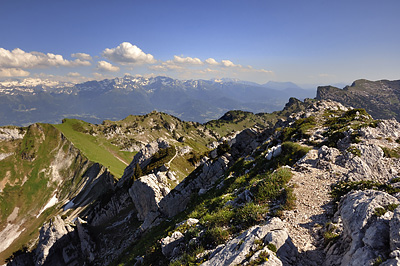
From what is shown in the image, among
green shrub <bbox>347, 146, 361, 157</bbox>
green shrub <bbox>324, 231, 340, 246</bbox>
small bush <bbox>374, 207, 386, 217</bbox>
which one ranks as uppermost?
small bush <bbox>374, 207, 386, 217</bbox>

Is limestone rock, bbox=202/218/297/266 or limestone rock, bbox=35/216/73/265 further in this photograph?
limestone rock, bbox=35/216/73/265

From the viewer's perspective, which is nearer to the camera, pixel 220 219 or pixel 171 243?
pixel 220 219

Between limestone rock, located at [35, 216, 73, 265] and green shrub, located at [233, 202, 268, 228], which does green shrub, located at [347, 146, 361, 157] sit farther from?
limestone rock, located at [35, 216, 73, 265]

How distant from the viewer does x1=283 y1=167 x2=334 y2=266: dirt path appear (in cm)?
1030

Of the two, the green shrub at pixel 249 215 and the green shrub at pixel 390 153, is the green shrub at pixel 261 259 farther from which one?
the green shrub at pixel 390 153

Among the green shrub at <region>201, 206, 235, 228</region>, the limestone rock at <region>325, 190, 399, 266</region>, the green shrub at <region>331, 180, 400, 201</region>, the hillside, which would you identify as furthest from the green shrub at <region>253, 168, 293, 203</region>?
the hillside

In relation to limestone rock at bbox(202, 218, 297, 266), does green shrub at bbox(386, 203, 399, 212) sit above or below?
above

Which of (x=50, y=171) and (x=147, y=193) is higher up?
(x=147, y=193)

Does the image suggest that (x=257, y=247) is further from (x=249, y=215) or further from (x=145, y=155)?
(x=145, y=155)

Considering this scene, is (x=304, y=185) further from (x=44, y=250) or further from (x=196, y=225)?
(x=44, y=250)

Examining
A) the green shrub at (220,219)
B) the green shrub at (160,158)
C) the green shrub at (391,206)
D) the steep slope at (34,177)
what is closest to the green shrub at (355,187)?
the green shrub at (391,206)

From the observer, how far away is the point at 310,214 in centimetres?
1305

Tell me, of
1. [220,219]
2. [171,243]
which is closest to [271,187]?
[220,219]

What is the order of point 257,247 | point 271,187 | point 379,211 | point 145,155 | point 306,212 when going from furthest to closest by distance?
point 145,155 → point 271,187 → point 306,212 → point 257,247 → point 379,211
